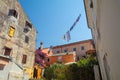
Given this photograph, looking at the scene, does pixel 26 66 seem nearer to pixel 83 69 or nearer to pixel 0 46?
pixel 0 46

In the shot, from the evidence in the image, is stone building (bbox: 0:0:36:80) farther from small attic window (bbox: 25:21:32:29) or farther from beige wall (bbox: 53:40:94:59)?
beige wall (bbox: 53:40:94:59)

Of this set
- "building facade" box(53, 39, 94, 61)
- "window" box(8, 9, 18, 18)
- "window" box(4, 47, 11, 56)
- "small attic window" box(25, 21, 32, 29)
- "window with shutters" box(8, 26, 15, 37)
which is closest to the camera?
"window" box(4, 47, 11, 56)

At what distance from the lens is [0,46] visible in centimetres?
1805

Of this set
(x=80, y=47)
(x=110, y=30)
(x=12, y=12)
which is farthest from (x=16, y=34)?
(x=80, y=47)

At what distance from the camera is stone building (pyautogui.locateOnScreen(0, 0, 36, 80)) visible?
19219mm

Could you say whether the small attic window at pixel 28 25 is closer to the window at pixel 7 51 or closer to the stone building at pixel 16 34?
the stone building at pixel 16 34

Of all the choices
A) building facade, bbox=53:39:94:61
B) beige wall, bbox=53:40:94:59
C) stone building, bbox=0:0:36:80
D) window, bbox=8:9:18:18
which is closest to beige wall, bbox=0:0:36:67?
stone building, bbox=0:0:36:80

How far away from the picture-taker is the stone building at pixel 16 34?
19.2 metres

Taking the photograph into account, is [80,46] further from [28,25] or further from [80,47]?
[28,25]

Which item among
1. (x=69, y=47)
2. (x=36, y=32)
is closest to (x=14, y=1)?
(x=36, y=32)

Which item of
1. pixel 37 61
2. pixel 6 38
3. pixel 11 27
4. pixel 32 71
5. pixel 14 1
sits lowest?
pixel 32 71

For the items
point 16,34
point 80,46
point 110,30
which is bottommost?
point 110,30

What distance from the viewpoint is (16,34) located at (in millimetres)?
21406

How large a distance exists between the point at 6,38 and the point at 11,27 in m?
2.30
